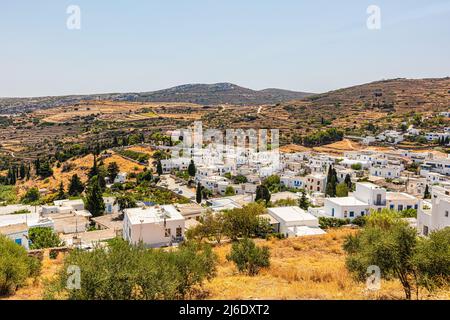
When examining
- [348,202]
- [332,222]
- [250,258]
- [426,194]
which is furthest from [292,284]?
[426,194]

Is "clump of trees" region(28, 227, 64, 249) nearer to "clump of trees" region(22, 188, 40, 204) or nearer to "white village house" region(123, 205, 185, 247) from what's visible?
"white village house" region(123, 205, 185, 247)

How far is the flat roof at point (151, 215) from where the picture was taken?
21062 millimetres

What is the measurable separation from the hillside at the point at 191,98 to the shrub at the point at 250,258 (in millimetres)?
132990

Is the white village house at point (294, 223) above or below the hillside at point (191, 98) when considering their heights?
below

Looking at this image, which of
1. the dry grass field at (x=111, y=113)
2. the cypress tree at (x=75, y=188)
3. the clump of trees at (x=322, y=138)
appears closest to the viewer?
the cypress tree at (x=75, y=188)

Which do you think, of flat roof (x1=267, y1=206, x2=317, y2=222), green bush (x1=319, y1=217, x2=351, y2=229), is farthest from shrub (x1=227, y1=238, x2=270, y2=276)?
green bush (x1=319, y1=217, x2=351, y2=229)

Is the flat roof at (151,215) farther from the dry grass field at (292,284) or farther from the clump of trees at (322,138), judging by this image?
the clump of trees at (322,138)

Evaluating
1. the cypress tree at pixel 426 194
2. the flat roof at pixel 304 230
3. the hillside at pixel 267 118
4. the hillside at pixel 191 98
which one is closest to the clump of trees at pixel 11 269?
the flat roof at pixel 304 230

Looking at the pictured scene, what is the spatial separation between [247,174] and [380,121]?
36731mm

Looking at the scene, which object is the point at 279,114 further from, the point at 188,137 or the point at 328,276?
the point at 328,276

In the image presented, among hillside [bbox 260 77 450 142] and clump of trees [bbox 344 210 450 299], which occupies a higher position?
hillside [bbox 260 77 450 142]

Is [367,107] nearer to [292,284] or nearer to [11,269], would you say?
[292,284]

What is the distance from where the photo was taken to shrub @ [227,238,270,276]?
422 inches

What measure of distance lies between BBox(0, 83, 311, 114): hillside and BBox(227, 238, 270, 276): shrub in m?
133
